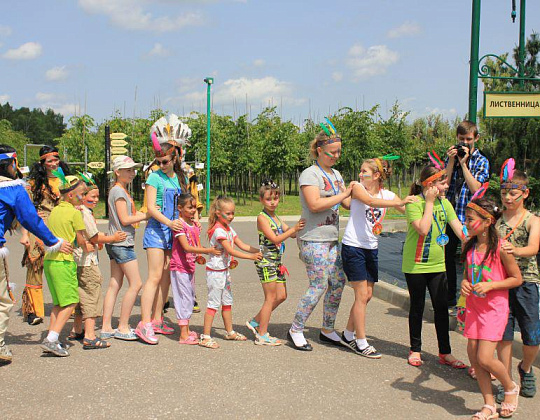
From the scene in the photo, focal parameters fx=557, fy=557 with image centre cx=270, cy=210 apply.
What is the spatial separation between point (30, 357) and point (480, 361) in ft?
12.0

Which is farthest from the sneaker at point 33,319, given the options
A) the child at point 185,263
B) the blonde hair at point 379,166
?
the blonde hair at point 379,166

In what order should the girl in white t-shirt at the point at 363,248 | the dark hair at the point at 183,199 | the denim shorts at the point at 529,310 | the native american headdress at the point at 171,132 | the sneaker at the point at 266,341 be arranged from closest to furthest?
the denim shorts at the point at 529,310
the girl in white t-shirt at the point at 363,248
the sneaker at the point at 266,341
the dark hair at the point at 183,199
the native american headdress at the point at 171,132

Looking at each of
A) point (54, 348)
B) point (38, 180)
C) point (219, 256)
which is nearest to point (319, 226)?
point (219, 256)

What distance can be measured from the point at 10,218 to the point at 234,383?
2376 mm

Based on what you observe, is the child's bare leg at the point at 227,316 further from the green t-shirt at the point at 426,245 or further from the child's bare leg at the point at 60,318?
the green t-shirt at the point at 426,245

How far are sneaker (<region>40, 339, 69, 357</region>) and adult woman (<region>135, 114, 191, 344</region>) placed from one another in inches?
28.7

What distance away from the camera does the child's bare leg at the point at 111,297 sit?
5348mm

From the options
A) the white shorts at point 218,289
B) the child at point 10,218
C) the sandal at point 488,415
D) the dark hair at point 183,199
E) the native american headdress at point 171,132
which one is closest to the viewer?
the sandal at point 488,415

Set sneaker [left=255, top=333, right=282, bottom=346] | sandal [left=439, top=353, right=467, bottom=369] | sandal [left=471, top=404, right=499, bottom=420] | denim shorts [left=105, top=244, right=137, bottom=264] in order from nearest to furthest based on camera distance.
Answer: sandal [left=471, top=404, right=499, bottom=420]
sandal [left=439, top=353, right=467, bottom=369]
sneaker [left=255, top=333, right=282, bottom=346]
denim shorts [left=105, top=244, right=137, bottom=264]

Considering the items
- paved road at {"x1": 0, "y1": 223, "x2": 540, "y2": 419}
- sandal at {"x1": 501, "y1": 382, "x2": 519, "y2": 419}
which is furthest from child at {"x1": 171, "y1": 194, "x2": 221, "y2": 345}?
sandal at {"x1": 501, "y1": 382, "x2": 519, "y2": 419}

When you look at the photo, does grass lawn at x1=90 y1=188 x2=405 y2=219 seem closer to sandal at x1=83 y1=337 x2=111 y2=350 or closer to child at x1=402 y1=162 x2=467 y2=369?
child at x1=402 y1=162 x2=467 y2=369

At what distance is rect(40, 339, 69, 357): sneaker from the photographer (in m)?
4.77

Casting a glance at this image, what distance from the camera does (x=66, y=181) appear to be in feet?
19.0

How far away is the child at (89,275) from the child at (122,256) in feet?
0.43
